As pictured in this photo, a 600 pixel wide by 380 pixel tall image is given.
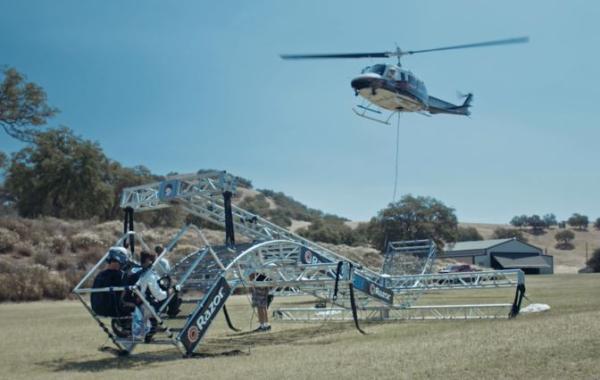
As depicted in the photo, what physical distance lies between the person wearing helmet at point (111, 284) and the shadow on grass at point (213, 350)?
3.32 ft

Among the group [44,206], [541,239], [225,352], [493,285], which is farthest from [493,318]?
[541,239]

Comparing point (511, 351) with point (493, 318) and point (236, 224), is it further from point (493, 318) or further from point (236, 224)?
point (236, 224)

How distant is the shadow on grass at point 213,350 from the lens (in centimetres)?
1205

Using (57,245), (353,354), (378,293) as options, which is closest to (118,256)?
(353,354)

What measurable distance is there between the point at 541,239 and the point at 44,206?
129 m

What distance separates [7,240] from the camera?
45406 mm

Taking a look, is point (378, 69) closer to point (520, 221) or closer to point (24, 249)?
point (24, 249)

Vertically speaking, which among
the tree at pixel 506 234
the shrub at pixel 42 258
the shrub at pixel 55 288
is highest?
the tree at pixel 506 234

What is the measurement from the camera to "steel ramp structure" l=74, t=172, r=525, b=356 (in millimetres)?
13023

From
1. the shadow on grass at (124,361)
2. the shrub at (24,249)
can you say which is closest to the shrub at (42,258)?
the shrub at (24,249)

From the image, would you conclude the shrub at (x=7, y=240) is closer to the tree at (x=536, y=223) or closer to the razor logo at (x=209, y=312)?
the razor logo at (x=209, y=312)

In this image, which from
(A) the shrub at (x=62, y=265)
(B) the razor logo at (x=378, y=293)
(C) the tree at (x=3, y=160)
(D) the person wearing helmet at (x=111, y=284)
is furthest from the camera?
(C) the tree at (x=3, y=160)

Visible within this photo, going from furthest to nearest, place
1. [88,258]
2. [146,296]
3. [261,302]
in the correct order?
[88,258] < [261,302] < [146,296]

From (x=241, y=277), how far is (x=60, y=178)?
58.9 metres
